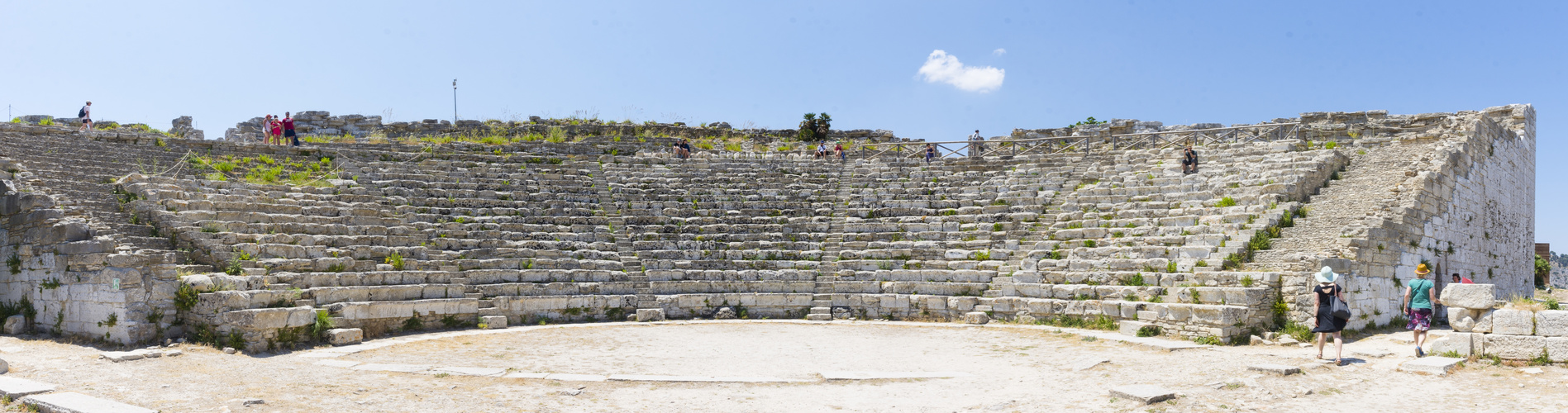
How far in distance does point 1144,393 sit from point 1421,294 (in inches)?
189

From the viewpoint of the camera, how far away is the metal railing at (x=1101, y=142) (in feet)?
64.7

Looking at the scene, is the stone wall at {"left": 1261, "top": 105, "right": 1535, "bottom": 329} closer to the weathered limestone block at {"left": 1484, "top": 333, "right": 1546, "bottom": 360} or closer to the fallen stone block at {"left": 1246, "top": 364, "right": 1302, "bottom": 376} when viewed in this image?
the weathered limestone block at {"left": 1484, "top": 333, "right": 1546, "bottom": 360}

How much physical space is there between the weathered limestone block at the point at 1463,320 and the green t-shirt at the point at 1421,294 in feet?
1.10

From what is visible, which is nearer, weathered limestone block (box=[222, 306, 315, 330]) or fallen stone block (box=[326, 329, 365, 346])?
weathered limestone block (box=[222, 306, 315, 330])

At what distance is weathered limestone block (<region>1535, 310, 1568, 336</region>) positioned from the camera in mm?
8430

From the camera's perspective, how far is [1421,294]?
9.60 m

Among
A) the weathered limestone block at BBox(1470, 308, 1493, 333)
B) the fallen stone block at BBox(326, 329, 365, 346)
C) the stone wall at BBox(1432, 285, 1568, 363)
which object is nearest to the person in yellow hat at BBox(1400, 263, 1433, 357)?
the stone wall at BBox(1432, 285, 1568, 363)

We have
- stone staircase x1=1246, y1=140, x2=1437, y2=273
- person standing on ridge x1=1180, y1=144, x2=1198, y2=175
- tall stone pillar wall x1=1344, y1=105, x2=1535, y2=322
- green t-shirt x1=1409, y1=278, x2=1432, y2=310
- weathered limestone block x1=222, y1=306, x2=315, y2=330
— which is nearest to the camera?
green t-shirt x1=1409, y1=278, x2=1432, y2=310

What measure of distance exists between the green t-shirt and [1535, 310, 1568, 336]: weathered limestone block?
1.00 m

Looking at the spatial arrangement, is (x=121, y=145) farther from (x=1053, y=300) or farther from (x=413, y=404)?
(x=1053, y=300)

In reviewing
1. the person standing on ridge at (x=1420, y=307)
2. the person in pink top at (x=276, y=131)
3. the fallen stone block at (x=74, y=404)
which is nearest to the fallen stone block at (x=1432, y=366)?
the person standing on ridge at (x=1420, y=307)

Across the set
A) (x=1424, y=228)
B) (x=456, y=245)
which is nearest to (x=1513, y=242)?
(x=1424, y=228)

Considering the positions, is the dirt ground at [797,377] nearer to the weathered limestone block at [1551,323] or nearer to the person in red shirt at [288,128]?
the weathered limestone block at [1551,323]

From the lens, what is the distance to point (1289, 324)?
11359mm
